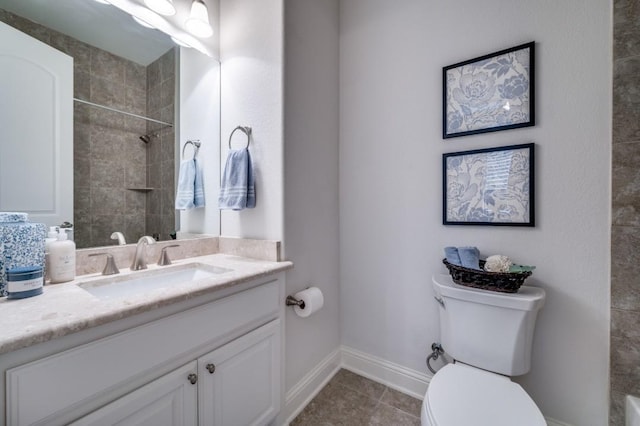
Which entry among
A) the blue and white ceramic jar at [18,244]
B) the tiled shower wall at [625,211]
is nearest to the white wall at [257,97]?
the blue and white ceramic jar at [18,244]

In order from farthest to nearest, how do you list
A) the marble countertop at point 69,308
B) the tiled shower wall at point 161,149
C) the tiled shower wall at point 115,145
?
the tiled shower wall at point 161,149 → the tiled shower wall at point 115,145 → the marble countertop at point 69,308

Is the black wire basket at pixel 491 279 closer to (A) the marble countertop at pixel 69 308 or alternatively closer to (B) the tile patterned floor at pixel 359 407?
(B) the tile patterned floor at pixel 359 407

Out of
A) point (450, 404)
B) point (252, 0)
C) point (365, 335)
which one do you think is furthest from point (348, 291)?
point (252, 0)

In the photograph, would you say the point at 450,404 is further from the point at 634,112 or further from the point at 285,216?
the point at 634,112

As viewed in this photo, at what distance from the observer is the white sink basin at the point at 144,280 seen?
982mm

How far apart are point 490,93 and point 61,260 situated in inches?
79.6

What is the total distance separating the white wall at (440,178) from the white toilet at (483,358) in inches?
8.6

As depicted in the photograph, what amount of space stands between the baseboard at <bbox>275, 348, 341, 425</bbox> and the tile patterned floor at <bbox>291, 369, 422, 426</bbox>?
0.03 meters

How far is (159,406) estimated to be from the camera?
790mm

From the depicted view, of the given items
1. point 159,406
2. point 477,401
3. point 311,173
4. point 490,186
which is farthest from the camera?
point 311,173

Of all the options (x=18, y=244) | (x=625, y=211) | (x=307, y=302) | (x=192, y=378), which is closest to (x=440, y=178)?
(x=625, y=211)

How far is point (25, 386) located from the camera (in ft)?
1.85

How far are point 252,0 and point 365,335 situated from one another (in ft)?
7.09

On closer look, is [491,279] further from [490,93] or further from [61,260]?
[61,260]
